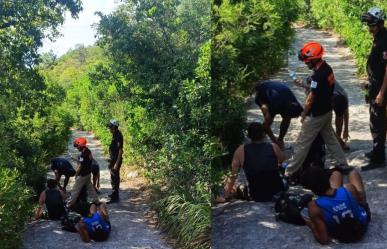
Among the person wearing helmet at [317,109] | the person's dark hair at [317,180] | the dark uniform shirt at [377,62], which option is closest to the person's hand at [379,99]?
the dark uniform shirt at [377,62]

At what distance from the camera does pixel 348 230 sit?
14.8 feet

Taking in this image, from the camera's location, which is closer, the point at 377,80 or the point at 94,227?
the point at 377,80

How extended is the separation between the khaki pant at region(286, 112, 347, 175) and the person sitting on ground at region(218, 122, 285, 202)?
9.9 inches

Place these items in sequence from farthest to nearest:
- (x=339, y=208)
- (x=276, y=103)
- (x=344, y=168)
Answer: (x=276, y=103) → (x=344, y=168) → (x=339, y=208)

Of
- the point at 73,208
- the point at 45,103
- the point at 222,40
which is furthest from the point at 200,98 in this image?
the point at 45,103

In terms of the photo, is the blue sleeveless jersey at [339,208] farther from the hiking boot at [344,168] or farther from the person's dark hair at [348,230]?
the hiking boot at [344,168]

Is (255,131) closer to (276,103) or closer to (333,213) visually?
(276,103)

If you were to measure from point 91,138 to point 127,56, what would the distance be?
1043 cm

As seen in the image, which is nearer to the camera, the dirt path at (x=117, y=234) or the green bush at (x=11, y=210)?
the green bush at (x=11, y=210)

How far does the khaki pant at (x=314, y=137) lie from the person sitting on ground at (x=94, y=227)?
2.96m

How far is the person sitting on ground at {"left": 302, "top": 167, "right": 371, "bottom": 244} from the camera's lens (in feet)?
14.8

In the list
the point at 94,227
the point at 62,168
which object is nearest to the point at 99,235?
the point at 94,227

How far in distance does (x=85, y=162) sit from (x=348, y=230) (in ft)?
16.3

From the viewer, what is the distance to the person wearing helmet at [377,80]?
5414 mm
